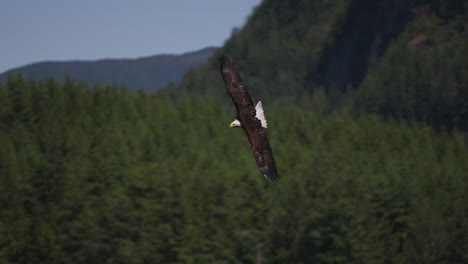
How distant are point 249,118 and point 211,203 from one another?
5090 centimetres

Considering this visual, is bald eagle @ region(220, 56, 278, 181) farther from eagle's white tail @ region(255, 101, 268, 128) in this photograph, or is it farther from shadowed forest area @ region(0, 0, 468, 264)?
shadowed forest area @ region(0, 0, 468, 264)

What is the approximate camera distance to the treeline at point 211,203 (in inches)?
2625

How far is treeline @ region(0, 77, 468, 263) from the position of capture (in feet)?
219

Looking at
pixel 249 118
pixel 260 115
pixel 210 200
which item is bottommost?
pixel 210 200

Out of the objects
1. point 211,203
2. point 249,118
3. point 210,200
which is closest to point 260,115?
point 249,118

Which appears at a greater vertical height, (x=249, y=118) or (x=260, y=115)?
(x=260, y=115)

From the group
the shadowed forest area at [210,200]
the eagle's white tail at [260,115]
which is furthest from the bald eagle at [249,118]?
the shadowed forest area at [210,200]

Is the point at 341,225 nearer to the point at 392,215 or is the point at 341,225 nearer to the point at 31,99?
the point at 392,215

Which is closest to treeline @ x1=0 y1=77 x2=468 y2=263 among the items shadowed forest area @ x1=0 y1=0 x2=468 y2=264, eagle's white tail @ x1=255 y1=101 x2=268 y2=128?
shadowed forest area @ x1=0 y1=0 x2=468 y2=264

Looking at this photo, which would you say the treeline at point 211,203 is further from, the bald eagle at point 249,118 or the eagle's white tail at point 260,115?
the bald eagle at point 249,118

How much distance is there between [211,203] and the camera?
70.0m

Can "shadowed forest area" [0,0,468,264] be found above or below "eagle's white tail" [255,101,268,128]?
below

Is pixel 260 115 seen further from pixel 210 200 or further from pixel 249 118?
pixel 210 200

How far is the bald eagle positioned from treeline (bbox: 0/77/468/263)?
4351cm
